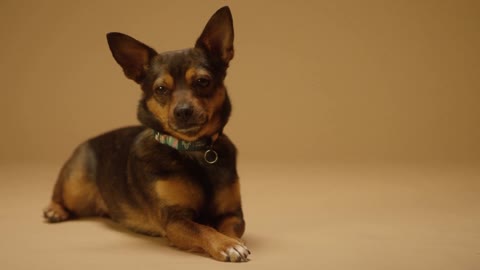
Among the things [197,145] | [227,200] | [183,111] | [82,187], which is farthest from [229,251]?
[82,187]

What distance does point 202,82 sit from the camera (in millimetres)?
4098

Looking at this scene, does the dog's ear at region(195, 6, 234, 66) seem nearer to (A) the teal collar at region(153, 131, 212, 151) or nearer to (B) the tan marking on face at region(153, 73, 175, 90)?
(B) the tan marking on face at region(153, 73, 175, 90)

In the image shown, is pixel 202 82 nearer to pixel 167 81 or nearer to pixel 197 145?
pixel 167 81

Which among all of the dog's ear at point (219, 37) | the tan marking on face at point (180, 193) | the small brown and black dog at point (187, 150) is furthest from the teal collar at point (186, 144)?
the dog's ear at point (219, 37)

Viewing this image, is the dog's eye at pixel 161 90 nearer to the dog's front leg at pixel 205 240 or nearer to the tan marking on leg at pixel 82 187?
the dog's front leg at pixel 205 240

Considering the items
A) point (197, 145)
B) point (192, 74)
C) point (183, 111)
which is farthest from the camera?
point (197, 145)

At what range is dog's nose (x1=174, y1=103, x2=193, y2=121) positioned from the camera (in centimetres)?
391

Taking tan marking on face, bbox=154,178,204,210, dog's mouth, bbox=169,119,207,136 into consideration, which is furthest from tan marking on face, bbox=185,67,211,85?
tan marking on face, bbox=154,178,204,210

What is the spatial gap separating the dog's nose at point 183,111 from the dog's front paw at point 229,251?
2.53 ft

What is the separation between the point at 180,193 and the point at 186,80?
705 millimetres

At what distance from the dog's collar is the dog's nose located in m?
0.27

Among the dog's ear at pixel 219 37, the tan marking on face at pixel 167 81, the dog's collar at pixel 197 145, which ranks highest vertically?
the dog's ear at pixel 219 37

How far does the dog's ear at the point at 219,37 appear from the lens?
4254 millimetres

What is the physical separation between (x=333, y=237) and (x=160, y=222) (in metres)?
1.17
